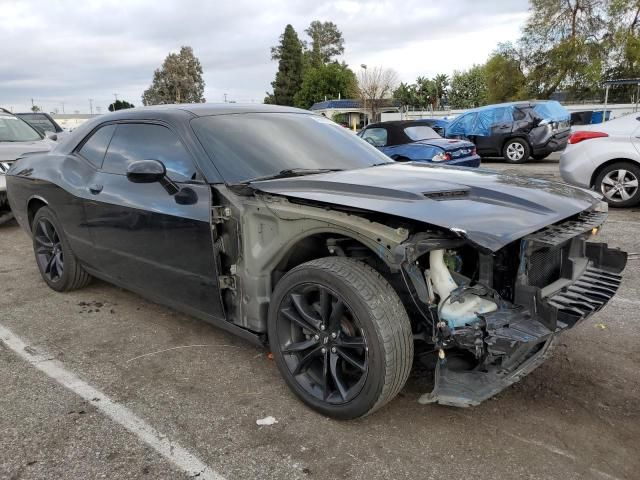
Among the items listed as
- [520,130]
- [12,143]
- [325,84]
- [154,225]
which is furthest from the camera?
[325,84]

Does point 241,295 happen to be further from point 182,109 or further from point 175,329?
point 182,109

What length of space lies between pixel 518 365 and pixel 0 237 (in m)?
7.21

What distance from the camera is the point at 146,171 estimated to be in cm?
316

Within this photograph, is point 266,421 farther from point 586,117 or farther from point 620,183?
point 586,117

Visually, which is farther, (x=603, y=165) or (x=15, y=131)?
(x=15, y=131)

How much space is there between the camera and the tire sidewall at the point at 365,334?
7.92ft

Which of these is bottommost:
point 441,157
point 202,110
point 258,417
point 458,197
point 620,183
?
point 258,417

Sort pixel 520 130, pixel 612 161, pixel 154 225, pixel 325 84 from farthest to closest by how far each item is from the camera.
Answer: pixel 325 84 < pixel 520 130 < pixel 612 161 < pixel 154 225

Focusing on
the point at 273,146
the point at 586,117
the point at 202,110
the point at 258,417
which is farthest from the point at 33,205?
the point at 586,117

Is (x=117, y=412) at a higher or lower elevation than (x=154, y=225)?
lower

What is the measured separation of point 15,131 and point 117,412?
7.90 metres

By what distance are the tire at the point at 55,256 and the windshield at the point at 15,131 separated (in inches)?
184

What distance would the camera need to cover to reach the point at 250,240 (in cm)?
296

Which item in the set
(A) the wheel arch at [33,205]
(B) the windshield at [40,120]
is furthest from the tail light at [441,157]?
(B) the windshield at [40,120]
